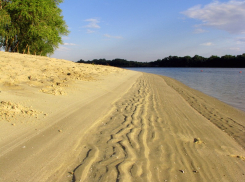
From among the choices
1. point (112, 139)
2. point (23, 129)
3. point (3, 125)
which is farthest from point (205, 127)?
point (3, 125)

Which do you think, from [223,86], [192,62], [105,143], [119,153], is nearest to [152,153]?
[119,153]

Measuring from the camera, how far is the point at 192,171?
10.3 feet

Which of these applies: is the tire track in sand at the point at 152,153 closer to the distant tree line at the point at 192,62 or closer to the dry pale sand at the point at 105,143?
the dry pale sand at the point at 105,143

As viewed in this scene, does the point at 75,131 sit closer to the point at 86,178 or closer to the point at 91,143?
the point at 91,143

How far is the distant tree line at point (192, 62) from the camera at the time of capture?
96.1 metres

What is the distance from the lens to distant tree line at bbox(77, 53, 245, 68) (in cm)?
9612

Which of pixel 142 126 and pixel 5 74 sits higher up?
pixel 5 74

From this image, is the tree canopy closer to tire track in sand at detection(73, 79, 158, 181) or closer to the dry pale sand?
the dry pale sand

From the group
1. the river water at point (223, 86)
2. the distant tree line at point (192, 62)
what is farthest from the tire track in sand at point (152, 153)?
the distant tree line at point (192, 62)

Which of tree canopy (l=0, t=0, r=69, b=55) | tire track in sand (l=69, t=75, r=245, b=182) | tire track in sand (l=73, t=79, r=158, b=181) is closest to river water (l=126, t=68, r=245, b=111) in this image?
tire track in sand (l=69, t=75, r=245, b=182)


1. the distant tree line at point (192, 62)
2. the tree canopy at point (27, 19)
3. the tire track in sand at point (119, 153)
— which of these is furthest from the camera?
the distant tree line at point (192, 62)

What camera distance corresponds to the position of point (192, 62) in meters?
114

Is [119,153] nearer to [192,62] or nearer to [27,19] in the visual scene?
[27,19]

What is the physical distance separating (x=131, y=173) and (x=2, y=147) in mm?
2204
